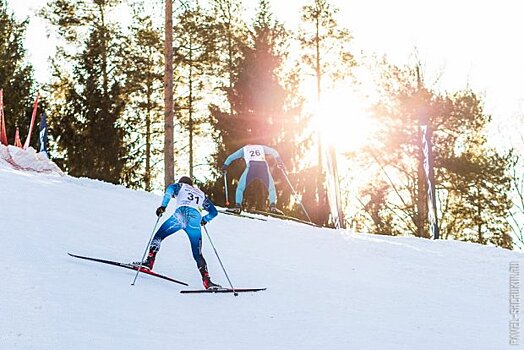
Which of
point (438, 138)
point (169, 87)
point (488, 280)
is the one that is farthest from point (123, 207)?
point (438, 138)

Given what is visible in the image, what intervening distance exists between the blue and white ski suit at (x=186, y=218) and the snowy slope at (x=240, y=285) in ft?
1.70

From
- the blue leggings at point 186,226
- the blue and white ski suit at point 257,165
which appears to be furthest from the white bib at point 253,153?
the blue leggings at point 186,226

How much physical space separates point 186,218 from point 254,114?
1576 centimetres

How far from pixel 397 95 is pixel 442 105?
1.69 m

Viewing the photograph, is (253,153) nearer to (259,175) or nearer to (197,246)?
(259,175)

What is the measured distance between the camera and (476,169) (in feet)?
71.3

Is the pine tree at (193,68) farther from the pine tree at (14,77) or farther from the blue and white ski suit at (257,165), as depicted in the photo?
the blue and white ski suit at (257,165)

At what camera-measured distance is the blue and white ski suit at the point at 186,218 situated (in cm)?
793

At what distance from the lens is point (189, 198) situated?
8.10 m

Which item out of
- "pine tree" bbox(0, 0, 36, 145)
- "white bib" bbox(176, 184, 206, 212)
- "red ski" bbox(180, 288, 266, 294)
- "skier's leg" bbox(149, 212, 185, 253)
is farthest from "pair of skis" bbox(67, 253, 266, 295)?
"pine tree" bbox(0, 0, 36, 145)

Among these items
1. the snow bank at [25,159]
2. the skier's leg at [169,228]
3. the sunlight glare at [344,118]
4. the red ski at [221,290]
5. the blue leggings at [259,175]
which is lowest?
the red ski at [221,290]

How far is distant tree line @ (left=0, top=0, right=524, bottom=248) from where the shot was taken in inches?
873

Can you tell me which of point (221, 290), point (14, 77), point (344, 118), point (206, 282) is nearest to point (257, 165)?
point (206, 282)

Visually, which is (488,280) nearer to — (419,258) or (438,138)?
(419,258)
